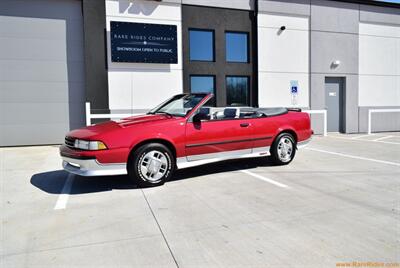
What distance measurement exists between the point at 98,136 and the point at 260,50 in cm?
948

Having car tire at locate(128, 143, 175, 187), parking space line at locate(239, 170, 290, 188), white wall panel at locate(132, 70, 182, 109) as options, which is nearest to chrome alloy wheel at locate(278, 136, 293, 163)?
parking space line at locate(239, 170, 290, 188)

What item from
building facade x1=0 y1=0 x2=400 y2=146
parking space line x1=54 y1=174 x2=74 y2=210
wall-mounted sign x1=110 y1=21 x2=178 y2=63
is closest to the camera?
parking space line x1=54 y1=174 x2=74 y2=210

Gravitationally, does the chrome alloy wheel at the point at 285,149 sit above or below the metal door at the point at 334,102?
below

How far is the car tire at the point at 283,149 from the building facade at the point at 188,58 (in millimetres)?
5655

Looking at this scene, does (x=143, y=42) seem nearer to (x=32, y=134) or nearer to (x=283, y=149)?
(x=32, y=134)

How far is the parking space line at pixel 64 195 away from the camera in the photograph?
4598mm

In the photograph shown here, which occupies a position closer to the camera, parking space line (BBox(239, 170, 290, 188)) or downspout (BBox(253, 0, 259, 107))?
parking space line (BBox(239, 170, 290, 188))

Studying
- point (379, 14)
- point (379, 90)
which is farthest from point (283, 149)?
point (379, 14)

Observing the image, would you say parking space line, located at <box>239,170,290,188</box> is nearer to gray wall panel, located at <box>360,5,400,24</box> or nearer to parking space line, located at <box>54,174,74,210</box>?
parking space line, located at <box>54,174,74,210</box>

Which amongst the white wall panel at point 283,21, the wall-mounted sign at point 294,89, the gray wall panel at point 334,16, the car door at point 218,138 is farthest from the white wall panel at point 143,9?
the car door at point 218,138

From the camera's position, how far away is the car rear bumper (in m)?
5.04

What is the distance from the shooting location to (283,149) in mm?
7082

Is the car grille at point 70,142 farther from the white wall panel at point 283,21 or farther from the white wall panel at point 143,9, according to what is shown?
the white wall panel at point 283,21

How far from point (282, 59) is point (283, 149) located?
288 inches
